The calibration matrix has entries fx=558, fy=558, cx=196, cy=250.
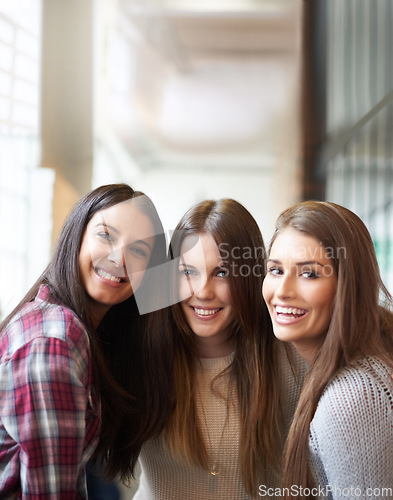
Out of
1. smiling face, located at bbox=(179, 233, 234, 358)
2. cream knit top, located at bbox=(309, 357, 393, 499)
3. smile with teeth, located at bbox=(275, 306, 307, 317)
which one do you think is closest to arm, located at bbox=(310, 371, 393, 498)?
cream knit top, located at bbox=(309, 357, 393, 499)

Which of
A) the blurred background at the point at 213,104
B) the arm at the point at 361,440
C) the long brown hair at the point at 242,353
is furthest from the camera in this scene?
the blurred background at the point at 213,104

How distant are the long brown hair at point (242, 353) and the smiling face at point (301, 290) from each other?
0.30 feet

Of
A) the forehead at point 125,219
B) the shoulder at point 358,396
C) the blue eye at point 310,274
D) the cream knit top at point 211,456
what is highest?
the forehead at point 125,219

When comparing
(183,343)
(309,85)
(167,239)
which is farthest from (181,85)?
(183,343)

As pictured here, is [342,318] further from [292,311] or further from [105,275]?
[105,275]

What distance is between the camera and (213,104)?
111 cm

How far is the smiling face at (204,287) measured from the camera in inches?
33.3

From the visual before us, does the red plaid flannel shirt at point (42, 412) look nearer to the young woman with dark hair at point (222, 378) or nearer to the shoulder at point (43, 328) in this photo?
the shoulder at point (43, 328)

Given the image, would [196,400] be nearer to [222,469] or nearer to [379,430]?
[222,469]

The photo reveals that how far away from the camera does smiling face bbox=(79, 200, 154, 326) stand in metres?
0.84

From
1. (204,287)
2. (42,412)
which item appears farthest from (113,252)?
(42,412)

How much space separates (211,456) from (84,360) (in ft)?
0.88

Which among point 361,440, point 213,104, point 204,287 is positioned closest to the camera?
point 361,440

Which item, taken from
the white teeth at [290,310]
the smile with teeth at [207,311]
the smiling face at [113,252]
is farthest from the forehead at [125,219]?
the white teeth at [290,310]
